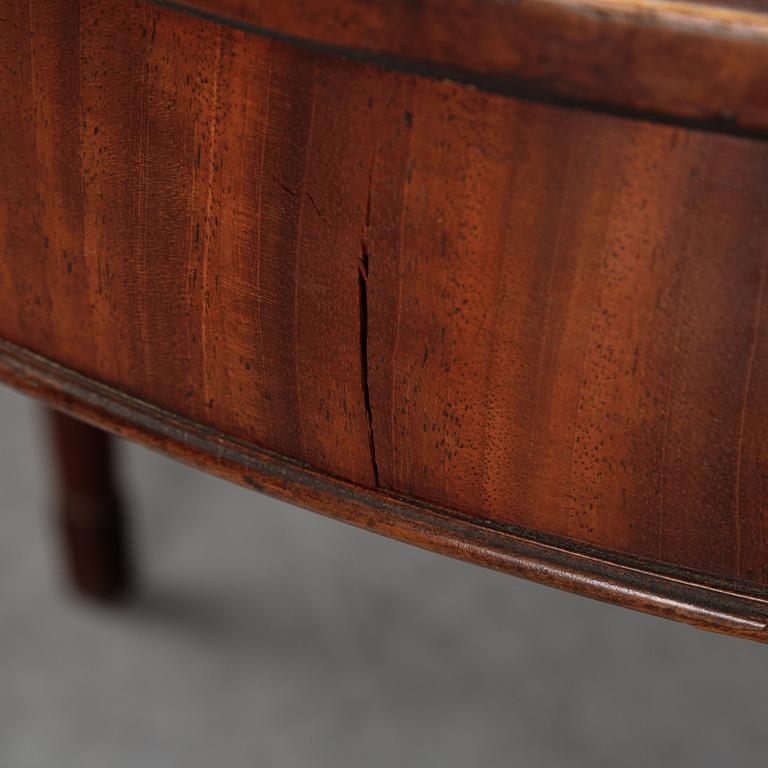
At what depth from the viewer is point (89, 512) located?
1.02m

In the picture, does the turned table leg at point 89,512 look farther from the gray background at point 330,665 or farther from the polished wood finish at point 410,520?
the polished wood finish at point 410,520

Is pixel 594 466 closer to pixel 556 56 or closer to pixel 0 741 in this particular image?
pixel 556 56

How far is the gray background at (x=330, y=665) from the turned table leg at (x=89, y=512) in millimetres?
26

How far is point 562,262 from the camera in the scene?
26 cm

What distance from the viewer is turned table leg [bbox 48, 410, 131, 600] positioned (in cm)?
97

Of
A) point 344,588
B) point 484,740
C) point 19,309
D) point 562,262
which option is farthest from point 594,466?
point 344,588

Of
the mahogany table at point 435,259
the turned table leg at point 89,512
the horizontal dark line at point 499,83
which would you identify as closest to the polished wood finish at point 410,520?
the mahogany table at point 435,259

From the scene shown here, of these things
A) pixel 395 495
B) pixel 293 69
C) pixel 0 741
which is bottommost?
pixel 0 741

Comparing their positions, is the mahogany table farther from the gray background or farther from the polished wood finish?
the gray background

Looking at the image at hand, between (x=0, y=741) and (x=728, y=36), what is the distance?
2.82ft

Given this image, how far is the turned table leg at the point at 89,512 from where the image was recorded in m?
0.97

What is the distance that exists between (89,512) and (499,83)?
83 centimetres

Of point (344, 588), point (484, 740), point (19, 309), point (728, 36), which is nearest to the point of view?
Result: point (728, 36)

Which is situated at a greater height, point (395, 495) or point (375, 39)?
point (375, 39)
